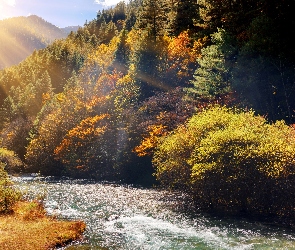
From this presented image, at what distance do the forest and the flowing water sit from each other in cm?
321

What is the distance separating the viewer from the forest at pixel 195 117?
28641mm

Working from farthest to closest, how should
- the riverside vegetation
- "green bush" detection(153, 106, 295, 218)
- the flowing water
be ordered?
"green bush" detection(153, 106, 295, 218), the flowing water, the riverside vegetation

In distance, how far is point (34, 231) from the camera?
23.6 metres

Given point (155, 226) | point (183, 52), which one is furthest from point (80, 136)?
point (155, 226)

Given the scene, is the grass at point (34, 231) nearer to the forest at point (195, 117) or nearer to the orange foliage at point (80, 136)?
the forest at point (195, 117)

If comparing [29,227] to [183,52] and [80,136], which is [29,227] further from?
[183,52]

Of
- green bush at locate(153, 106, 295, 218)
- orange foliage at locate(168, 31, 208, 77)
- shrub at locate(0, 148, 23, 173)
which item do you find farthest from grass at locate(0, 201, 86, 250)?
orange foliage at locate(168, 31, 208, 77)

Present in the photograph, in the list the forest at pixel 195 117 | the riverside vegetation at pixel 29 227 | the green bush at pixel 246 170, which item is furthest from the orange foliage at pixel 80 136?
the green bush at pixel 246 170

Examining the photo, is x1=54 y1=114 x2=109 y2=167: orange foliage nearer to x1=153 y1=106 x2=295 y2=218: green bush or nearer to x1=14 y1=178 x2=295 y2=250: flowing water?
x1=14 y1=178 x2=295 y2=250: flowing water

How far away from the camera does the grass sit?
2126cm

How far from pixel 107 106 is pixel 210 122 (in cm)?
3465

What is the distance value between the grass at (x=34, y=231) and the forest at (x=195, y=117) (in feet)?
40.2

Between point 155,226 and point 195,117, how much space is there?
1641 cm

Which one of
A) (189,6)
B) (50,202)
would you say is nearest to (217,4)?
(189,6)
